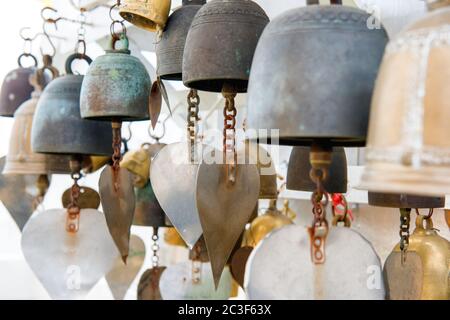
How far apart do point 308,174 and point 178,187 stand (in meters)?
0.31

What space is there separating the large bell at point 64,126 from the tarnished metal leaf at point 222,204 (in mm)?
420

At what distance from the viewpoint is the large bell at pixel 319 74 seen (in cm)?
83

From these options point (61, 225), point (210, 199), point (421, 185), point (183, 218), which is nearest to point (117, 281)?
point (61, 225)

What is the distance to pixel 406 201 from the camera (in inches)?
50.6

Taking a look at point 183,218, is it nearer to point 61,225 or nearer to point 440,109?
point 61,225

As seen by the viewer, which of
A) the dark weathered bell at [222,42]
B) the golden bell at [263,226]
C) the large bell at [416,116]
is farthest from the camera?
the golden bell at [263,226]

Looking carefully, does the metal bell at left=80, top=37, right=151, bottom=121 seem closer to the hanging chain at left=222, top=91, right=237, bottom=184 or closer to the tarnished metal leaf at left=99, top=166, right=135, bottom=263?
the tarnished metal leaf at left=99, top=166, right=135, bottom=263

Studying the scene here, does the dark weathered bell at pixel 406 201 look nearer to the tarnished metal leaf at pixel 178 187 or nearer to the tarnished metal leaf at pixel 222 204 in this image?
the tarnished metal leaf at pixel 222 204

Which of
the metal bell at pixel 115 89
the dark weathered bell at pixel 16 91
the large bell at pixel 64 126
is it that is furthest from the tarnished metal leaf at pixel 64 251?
the dark weathered bell at pixel 16 91

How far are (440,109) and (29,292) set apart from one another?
10.9 ft

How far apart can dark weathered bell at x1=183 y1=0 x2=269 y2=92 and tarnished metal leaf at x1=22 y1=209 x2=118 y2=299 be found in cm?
50

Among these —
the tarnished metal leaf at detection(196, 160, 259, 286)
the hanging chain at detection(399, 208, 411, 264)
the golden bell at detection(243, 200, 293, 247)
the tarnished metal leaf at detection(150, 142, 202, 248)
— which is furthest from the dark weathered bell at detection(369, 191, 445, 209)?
the golden bell at detection(243, 200, 293, 247)

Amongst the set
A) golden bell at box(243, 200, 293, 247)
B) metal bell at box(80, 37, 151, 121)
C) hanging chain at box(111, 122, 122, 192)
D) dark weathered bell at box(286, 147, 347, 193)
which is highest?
metal bell at box(80, 37, 151, 121)

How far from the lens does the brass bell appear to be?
1.24m
